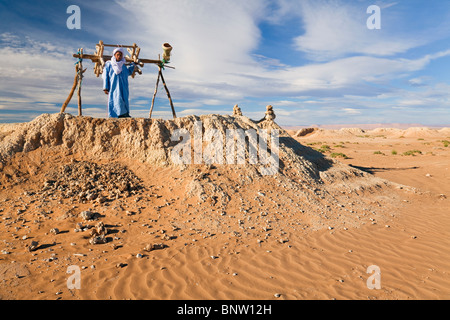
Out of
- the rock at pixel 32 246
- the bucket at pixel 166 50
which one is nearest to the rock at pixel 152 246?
the rock at pixel 32 246

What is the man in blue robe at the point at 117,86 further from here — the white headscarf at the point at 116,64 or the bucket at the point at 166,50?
the bucket at the point at 166,50

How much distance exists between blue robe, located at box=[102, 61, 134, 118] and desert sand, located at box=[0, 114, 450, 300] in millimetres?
804

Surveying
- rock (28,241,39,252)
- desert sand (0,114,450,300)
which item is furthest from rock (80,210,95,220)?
rock (28,241,39,252)

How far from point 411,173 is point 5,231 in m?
13.8

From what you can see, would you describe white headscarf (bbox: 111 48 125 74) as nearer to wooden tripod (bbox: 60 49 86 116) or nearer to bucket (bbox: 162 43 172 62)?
wooden tripod (bbox: 60 49 86 116)

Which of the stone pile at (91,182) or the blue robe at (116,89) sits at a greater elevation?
the blue robe at (116,89)

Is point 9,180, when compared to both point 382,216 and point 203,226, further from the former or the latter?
point 382,216

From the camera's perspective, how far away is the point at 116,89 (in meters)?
7.30

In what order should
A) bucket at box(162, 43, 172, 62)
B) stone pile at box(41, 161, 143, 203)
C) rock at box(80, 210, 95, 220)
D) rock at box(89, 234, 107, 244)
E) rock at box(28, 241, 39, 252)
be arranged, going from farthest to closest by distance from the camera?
bucket at box(162, 43, 172, 62) → stone pile at box(41, 161, 143, 203) → rock at box(80, 210, 95, 220) → rock at box(89, 234, 107, 244) → rock at box(28, 241, 39, 252)

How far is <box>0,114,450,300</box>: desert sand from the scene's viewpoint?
345cm

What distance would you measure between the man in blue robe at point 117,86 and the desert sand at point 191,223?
805 millimetres

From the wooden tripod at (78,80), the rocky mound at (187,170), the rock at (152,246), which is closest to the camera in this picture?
the rock at (152,246)

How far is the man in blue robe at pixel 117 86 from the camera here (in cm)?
725
